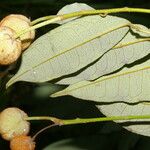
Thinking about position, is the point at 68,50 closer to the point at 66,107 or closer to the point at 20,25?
the point at 20,25

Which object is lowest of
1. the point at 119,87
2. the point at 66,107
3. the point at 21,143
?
the point at 66,107

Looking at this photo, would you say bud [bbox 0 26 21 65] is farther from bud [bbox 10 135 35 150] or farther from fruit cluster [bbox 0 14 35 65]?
bud [bbox 10 135 35 150]

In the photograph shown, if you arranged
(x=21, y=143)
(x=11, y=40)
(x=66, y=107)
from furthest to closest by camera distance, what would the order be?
(x=66, y=107) < (x=21, y=143) < (x=11, y=40)

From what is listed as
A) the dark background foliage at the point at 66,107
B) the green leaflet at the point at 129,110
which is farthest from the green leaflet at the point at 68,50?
the dark background foliage at the point at 66,107

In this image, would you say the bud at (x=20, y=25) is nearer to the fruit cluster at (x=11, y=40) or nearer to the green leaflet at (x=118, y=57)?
the fruit cluster at (x=11, y=40)

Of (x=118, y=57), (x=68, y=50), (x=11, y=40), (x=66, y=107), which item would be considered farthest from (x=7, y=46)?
(x=66, y=107)

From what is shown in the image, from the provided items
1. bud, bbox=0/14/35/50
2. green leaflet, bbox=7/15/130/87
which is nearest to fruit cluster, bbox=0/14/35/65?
bud, bbox=0/14/35/50

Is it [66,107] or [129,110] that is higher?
[129,110]
